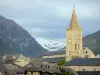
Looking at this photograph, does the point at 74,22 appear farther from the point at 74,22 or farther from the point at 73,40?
the point at 73,40

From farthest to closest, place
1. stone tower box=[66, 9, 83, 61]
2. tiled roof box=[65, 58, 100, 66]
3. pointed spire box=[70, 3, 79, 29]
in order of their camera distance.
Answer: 1. pointed spire box=[70, 3, 79, 29]
2. stone tower box=[66, 9, 83, 61]
3. tiled roof box=[65, 58, 100, 66]

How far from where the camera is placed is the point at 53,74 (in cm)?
10044

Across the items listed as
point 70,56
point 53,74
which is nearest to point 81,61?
point 70,56

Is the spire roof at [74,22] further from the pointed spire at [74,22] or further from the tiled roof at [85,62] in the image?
the tiled roof at [85,62]

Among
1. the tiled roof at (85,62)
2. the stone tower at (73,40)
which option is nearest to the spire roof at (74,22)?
the stone tower at (73,40)

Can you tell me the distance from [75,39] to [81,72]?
4220 cm

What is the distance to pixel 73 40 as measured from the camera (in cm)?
18900

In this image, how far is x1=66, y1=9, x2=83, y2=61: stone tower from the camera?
186 meters

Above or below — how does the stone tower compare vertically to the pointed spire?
below

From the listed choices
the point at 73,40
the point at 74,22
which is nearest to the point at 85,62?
the point at 73,40

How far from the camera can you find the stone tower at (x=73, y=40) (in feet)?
609

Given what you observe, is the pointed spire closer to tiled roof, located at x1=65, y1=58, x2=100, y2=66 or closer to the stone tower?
the stone tower

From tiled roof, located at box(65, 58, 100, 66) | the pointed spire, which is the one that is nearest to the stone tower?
the pointed spire

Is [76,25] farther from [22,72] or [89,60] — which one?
[22,72]
